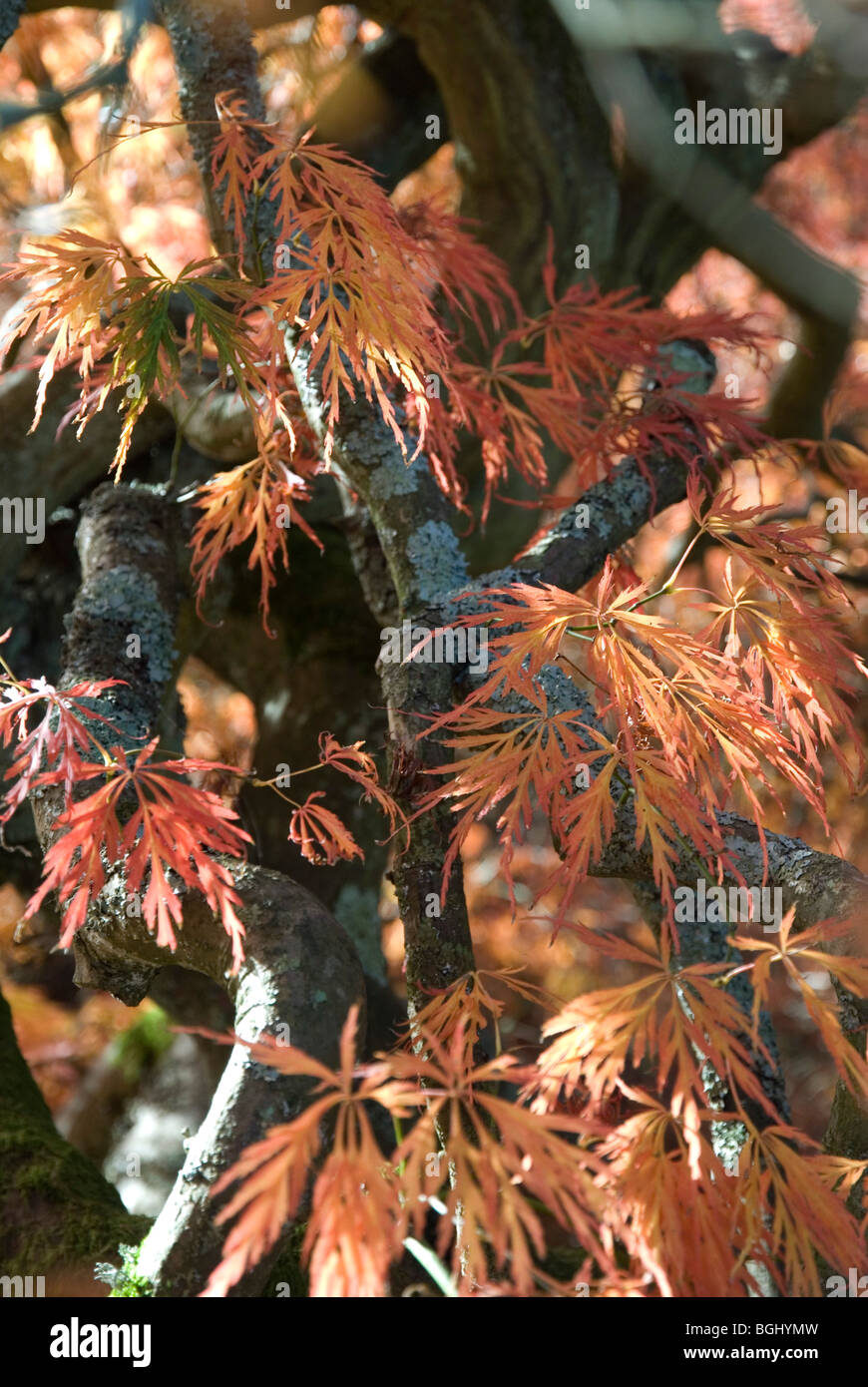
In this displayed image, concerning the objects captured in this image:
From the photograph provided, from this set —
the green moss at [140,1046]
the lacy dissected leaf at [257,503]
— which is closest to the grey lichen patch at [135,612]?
the lacy dissected leaf at [257,503]

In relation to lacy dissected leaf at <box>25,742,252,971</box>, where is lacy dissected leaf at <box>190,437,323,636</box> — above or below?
above

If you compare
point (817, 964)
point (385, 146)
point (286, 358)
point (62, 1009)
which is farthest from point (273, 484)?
point (62, 1009)

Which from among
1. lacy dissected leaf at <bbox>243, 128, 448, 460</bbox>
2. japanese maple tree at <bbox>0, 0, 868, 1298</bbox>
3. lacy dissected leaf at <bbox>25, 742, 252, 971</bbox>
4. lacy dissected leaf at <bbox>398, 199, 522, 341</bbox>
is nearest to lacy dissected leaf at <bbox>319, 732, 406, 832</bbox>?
japanese maple tree at <bbox>0, 0, 868, 1298</bbox>

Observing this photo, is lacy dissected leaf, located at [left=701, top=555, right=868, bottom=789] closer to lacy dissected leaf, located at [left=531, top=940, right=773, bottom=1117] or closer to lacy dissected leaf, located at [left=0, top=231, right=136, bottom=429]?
lacy dissected leaf, located at [left=531, top=940, right=773, bottom=1117]

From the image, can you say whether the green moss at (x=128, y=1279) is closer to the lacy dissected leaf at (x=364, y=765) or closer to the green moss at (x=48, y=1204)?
the green moss at (x=48, y=1204)

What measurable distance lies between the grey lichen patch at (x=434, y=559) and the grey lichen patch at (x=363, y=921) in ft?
2.65

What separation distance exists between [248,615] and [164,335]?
41.8 inches

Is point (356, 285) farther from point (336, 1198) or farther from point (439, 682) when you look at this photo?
point (336, 1198)

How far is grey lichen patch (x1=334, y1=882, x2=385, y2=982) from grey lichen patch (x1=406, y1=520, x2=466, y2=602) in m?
0.81

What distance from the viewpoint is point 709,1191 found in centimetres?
70

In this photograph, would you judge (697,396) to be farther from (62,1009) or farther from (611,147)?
(62,1009)

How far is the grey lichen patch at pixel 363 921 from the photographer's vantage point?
1798mm

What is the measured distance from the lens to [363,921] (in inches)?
72.2

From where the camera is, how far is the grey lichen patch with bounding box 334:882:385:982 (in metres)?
1.80
